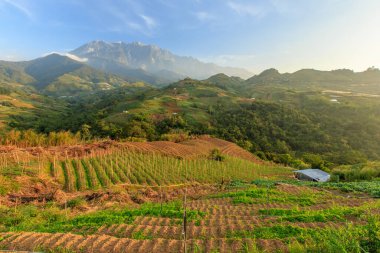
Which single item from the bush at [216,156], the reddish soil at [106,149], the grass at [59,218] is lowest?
the bush at [216,156]

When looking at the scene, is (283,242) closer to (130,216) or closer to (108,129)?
(130,216)

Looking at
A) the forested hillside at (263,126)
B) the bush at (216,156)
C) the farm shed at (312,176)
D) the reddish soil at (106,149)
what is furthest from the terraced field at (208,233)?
the forested hillside at (263,126)

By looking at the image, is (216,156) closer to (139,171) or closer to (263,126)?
(139,171)

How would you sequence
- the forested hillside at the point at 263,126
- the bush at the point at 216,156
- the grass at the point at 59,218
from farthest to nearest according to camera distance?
the forested hillside at the point at 263,126 < the bush at the point at 216,156 < the grass at the point at 59,218

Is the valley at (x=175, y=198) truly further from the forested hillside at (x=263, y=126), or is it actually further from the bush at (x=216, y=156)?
the forested hillside at (x=263, y=126)

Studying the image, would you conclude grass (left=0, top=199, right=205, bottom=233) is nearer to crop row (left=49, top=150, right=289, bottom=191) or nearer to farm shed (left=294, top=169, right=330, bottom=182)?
crop row (left=49, top=150, right=289, bottom=191)

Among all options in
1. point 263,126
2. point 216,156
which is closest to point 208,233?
point 216,156

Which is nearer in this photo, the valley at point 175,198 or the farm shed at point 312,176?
the valley at point 175,198

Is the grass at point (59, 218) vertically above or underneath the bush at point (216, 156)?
above

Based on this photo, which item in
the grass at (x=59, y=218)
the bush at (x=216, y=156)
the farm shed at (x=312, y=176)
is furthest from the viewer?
the bush at (x=216, y=156)

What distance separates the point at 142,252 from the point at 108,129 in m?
55.4

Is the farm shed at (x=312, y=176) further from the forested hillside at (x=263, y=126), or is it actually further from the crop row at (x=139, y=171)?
the forested hillside at (x=263, y=126)

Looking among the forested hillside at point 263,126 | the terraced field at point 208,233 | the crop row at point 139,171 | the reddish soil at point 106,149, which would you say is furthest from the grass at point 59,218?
the forested hillside at point 263,126

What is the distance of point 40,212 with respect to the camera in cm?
1146
